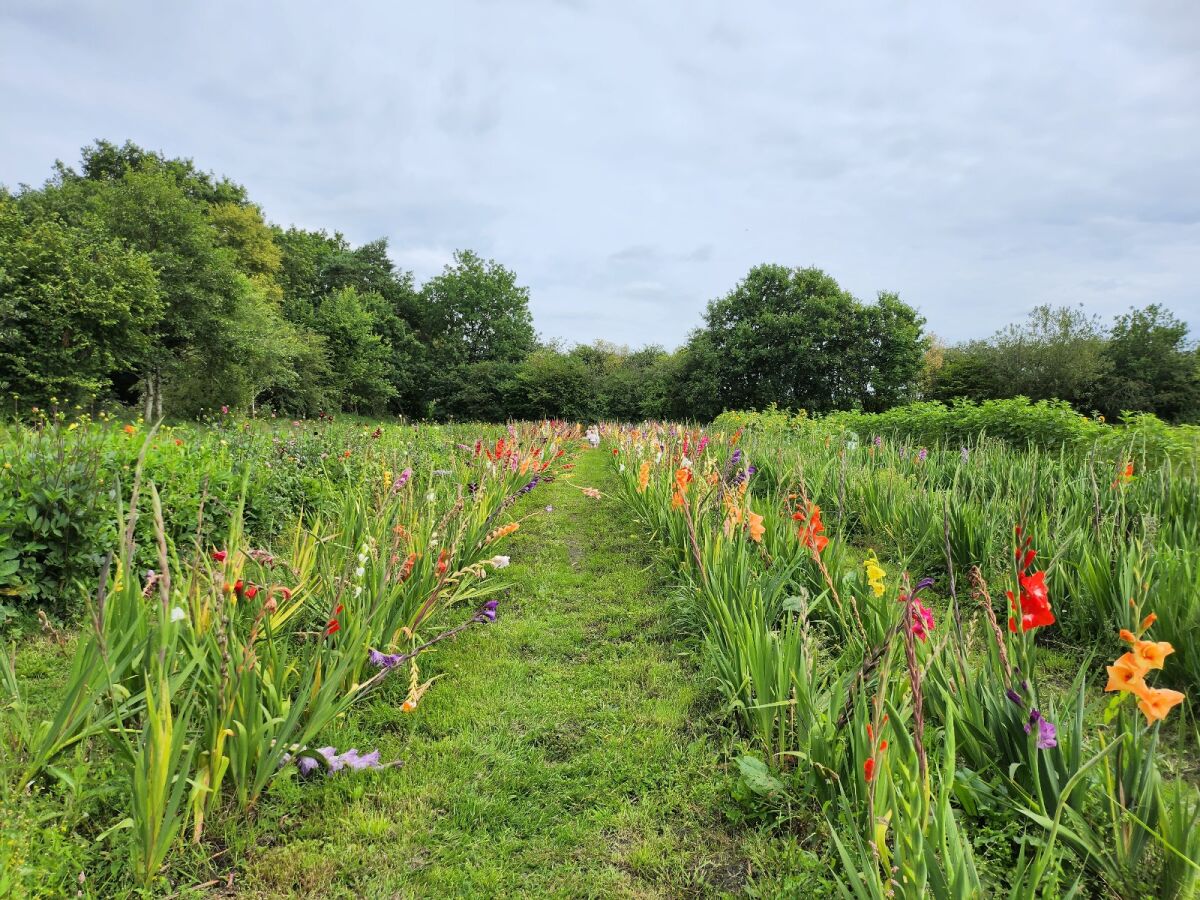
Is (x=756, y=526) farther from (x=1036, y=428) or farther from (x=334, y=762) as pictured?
(x=1036, y=428)

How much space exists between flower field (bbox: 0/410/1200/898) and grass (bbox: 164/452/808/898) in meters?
0.01

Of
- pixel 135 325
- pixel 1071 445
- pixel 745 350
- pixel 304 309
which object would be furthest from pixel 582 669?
pixel 304 309

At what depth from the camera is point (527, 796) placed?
204 cm

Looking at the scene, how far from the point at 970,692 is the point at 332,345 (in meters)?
33.2

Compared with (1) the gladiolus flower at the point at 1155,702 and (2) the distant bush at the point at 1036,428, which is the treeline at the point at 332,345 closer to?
(2) the distant bush at the point at 1036,428

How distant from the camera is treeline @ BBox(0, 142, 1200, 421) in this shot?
16.8m

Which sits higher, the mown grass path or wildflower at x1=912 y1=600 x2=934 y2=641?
wildflower at x1=912 y1=600 x2=934 y2=641

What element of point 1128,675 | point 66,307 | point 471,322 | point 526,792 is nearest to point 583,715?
point 526,792

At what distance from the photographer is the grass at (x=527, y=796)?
5.43 feet

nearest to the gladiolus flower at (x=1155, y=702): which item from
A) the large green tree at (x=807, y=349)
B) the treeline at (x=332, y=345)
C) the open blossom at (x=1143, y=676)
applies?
the open blossom at (x=1143, y=676)

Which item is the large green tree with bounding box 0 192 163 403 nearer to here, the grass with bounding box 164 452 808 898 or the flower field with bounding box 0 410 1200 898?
the flower field with bounding box 0 410 1200 898

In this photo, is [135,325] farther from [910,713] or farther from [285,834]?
[910,713]

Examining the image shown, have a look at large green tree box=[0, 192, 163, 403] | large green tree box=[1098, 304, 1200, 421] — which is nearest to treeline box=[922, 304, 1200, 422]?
Result: large green tree box=[1098, 304, 1200, 421]

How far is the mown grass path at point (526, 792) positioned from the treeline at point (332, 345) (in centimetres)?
1934
